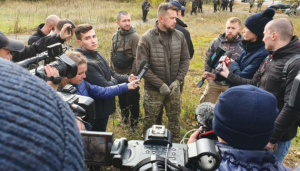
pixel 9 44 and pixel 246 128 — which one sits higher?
pixel 9 44

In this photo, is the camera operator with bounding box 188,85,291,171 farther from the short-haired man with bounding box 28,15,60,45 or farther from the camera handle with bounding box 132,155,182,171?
the short-haired man with bounding box 28,15,60,45

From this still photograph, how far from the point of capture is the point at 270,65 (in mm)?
2689

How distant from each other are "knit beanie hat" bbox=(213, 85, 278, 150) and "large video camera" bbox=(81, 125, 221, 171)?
21 cm

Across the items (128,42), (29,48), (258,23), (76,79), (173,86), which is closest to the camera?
(76,79)

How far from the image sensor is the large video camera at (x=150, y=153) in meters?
1.23

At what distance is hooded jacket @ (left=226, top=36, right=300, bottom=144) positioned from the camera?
2.40m

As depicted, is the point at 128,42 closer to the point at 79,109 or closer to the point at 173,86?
the point at 173,86

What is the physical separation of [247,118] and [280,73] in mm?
1402

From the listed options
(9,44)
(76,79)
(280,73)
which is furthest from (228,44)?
(9,44)

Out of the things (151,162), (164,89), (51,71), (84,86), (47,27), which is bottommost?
(164,89)

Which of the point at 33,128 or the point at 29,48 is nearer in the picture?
the point at 33,128

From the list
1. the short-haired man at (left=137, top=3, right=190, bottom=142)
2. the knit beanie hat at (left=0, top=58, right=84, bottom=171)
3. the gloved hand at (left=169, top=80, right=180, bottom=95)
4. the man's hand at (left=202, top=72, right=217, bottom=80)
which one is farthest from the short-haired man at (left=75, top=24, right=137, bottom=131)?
the knit beanie hat at (left=0, top=58, right=84, bottom=171)

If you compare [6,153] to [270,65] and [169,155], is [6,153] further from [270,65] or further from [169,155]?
[270,65]

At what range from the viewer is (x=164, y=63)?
11.9 ft
